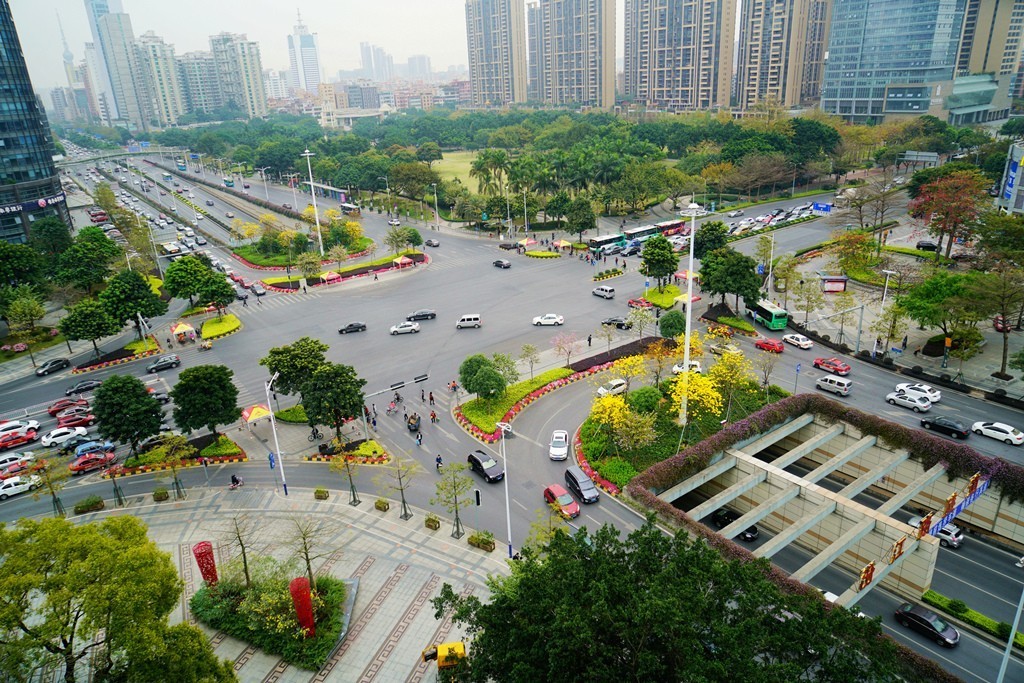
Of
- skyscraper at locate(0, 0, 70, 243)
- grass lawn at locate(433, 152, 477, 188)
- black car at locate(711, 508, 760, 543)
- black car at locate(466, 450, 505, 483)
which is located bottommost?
black car at locate(711, 508, 760, 543)

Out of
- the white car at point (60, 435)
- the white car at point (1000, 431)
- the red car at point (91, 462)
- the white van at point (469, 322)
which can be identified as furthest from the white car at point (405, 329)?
the white car at point (1000, 431)

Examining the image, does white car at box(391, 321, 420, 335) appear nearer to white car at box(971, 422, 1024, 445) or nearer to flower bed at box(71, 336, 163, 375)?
flower bed at box(71, 336, 163, 375)

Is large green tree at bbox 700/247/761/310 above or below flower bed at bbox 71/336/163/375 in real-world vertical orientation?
above

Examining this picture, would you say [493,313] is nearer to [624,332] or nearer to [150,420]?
[624,332]

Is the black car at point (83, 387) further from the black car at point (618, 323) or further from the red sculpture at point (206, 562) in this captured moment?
the black car at point (618, 323)

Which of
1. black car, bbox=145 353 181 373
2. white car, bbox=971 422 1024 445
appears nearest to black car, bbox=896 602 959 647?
white car, bbox=971 422 1024 445

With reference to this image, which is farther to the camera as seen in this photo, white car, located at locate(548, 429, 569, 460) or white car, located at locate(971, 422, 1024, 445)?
white car, located at locate(548, 429, 569, 460)

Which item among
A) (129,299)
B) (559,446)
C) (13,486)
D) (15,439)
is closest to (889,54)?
(559,446)

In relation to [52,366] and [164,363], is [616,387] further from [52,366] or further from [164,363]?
[52,366]
